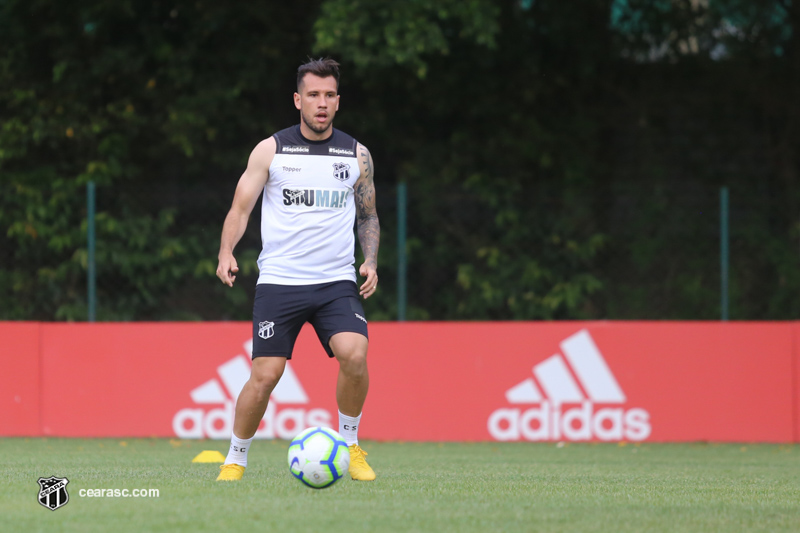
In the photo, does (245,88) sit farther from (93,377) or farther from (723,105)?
(723,105)

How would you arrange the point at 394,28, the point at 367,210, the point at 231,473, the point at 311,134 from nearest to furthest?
the point at 231,473 < the point at 311,134 < the point at 367,210 < the point at 394,28

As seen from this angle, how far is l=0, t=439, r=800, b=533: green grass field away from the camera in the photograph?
159 inches

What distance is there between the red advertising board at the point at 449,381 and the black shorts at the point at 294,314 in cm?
442

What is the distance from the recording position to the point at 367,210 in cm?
586

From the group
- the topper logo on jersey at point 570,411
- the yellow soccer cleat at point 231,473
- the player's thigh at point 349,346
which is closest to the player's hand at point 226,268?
the player's thigh at point 349,346

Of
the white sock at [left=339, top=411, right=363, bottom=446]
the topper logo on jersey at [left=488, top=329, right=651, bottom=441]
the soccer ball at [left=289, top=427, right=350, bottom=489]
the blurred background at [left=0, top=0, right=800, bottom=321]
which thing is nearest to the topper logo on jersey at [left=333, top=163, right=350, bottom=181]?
the white sock at [left=339, top=411, right=363, bottom=446]

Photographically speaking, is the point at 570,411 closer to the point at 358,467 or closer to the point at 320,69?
the point at 358,467

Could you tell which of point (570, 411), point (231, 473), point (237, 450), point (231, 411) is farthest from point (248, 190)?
point (570, 411)

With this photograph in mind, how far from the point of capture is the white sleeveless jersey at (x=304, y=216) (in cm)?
547

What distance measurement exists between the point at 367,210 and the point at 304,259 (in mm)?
570

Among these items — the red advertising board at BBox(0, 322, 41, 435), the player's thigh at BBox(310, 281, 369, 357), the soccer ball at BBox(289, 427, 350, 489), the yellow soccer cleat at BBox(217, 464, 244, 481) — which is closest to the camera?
the soccer ball at BBox(289, 427, 350, 489)

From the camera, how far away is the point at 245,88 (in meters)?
14.3

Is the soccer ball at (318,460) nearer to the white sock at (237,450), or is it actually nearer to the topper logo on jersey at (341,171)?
the white sock at (237,450)

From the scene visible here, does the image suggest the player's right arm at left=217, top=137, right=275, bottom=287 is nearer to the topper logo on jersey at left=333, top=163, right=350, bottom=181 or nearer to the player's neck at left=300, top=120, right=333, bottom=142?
the player's neck at left=300, top=120, right=333, bottom=142
